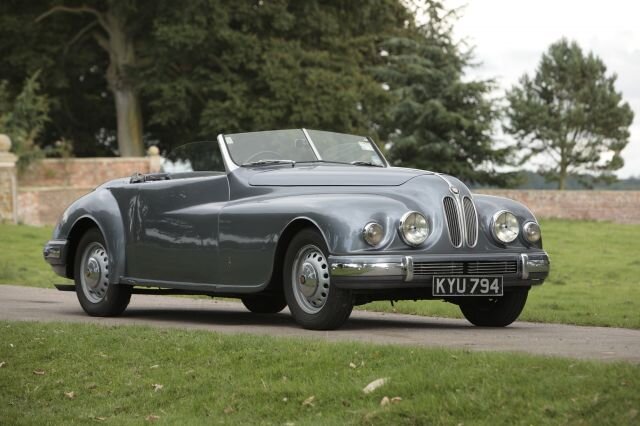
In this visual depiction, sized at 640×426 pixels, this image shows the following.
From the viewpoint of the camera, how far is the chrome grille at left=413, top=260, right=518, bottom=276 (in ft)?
33.4

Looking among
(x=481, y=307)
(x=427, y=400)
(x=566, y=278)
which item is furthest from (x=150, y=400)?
(x=566, y=278)

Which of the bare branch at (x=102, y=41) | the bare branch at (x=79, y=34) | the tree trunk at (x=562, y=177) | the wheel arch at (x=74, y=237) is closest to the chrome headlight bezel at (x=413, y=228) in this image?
the wheel arch at (x=74, y=237)

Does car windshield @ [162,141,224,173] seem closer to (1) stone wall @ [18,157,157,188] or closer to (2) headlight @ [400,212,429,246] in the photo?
(2) headlight @ [400,212,429,246]

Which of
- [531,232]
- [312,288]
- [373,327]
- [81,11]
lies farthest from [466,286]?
[81,11]

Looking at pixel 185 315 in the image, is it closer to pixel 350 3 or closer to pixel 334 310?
pixel 334 310

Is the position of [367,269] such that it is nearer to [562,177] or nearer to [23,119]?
[23,119]

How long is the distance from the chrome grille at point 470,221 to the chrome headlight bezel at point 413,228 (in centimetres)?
40

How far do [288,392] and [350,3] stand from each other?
42.8 metres

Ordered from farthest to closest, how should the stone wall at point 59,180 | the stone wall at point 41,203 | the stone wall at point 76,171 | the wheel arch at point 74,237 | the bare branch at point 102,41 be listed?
the bare branch at point 102,41, the stone wall at point 76,171, the stone wall at point 59,180, the stone wall at point 41,203, the wheel arch at point 74,237

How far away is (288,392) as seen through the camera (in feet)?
25.9

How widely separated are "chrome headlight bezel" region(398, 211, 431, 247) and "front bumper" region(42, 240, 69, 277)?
4113mm

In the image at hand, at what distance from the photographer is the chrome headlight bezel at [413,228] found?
401 inches

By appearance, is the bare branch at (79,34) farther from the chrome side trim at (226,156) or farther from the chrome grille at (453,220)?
the chrome grille at (453,220)

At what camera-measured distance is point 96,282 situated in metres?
12.6
